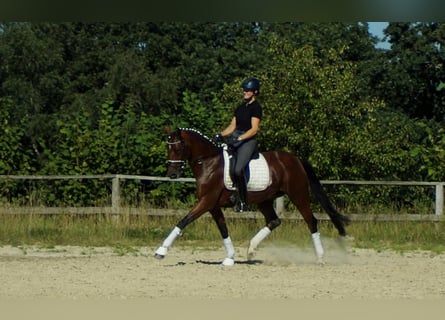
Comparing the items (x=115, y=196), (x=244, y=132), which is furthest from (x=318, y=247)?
(x=115, y=196)

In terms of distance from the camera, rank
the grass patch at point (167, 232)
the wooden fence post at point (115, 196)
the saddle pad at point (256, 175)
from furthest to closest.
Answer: the wooden fence post at point (115, 196) < the grass patch at point (167, 232) < the saddle pad at point (256, 175)

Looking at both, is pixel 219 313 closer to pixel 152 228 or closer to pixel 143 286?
pixel 143 286

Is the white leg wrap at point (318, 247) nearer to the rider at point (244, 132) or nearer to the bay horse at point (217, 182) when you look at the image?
the bay horse at point (217, 182)

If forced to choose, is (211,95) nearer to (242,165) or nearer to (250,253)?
(250,253)

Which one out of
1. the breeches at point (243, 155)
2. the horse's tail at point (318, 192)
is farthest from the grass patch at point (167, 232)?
the breeches at point (243, 155)

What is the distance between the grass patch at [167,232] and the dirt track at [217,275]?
1036 millimetres

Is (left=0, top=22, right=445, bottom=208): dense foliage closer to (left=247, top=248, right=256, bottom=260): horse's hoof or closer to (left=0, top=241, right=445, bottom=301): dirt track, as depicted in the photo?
(left=0, top=241, right=445, bottom=301): dirt track

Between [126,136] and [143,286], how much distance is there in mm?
9309

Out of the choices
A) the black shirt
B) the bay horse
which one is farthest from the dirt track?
the black shirt

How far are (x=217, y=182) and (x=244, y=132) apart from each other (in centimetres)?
69

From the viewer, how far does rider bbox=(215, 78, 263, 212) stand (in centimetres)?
889

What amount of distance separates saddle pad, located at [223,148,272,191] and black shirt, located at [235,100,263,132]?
483mm

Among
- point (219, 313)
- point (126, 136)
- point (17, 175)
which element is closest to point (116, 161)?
point (126, 136)

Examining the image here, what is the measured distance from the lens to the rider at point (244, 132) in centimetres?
889
